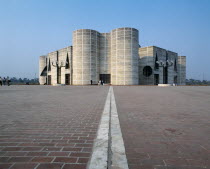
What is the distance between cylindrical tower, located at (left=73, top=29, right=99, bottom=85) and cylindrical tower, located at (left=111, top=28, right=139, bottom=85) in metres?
6.76

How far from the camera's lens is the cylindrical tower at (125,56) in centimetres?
4500

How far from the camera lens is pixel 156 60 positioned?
54312 mm

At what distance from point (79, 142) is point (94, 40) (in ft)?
156

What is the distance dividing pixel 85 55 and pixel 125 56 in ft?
41.3

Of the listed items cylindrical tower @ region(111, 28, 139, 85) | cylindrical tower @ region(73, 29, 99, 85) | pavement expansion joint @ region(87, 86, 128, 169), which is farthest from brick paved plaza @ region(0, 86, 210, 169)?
cylindrical tower @ region(73, 29, 99, 85)

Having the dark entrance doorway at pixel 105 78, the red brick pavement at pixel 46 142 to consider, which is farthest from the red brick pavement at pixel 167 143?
the dark entrance doorway at pixel 105 78

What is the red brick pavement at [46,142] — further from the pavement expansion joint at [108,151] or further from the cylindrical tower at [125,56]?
the cylindrical tower at [125,56]

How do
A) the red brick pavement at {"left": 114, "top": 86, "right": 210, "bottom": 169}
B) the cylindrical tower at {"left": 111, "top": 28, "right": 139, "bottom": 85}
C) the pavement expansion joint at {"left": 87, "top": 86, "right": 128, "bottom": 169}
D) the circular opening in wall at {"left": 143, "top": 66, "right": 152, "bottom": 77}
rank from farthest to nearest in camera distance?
the circular opening in wall at {"left": 143, "top": 66, "right": 152, "bottom": 77} → the cylindrical tower at {"left": 111, "top": 28, "right": 139, "bottom": 85} → the red brick pavement at {"left": 114, "top": 86, "right": 210, "bottom": 169} → the pavement expansion joint at {"left": 87, "top": 86, "right": 128, "bottom": 169}

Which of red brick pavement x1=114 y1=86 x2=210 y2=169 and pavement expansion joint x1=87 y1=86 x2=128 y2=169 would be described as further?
red brick pavement x1=114 y1=86 x2=210 y2=169

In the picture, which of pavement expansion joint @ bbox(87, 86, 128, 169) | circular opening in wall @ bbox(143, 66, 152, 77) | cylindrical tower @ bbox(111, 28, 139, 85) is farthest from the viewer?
circular opening in wall @ bbox(143, 66, 152, 77)

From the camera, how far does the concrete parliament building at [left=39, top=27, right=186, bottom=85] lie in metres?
45.5

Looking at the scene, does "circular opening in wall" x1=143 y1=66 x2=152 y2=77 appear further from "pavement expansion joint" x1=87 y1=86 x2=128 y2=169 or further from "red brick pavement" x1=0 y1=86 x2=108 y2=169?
"pavement expansion joint" x1=87 y1=86 x2=128 y2=169

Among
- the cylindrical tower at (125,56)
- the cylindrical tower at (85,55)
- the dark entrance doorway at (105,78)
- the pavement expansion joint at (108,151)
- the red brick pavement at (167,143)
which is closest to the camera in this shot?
the pavement expansion joint at (108,151)

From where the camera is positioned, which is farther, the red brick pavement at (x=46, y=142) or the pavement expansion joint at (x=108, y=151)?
the red brick pavement at (x=46, y=142)
